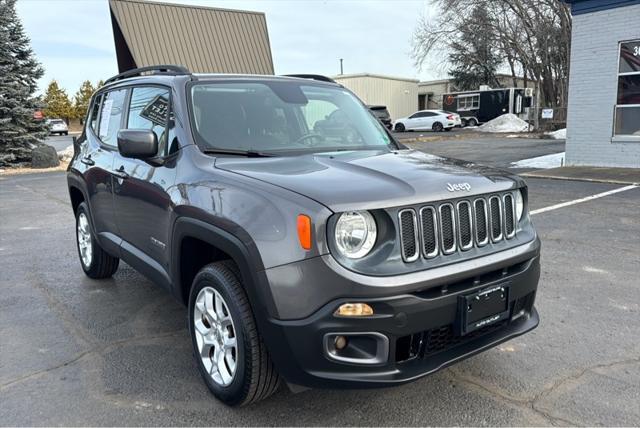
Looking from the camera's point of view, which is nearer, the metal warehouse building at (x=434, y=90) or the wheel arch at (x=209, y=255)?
the wheel arch at (x=209, y=255)

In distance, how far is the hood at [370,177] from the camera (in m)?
2.44

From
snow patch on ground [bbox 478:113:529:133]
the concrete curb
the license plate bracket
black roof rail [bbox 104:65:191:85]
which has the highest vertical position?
black roof rail [bbox 104:65:191:85]

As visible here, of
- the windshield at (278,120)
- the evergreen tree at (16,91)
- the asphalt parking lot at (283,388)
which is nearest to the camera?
the asphalt parking lot at (283,388)

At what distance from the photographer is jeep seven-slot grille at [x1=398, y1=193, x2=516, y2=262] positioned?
246 cm

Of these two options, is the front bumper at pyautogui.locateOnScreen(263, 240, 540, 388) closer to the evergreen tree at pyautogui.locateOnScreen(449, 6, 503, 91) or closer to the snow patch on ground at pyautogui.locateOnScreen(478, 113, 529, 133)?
the snow patch on ground at pyautogui.locateOnScreen(478, 113, 529, 133)

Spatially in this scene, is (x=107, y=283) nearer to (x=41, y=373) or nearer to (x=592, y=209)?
(x=41, y=373)

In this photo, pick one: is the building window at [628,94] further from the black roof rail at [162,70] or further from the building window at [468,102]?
the building window at [468,102]

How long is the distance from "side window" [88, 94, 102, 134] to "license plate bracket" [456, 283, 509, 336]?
12.6 ft

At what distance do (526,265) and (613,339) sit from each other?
4.03 ft

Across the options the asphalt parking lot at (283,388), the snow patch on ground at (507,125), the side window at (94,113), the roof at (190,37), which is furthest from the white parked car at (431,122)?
the side window at (94,113)

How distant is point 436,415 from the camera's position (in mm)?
2750

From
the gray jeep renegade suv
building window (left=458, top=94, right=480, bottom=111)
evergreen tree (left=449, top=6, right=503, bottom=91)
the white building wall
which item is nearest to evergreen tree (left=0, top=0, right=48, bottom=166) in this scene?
the gray jeep renegade suv

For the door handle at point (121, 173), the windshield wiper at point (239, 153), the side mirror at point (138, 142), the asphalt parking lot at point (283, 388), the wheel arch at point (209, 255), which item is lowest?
the asphalt parking lot at point (283, 388)

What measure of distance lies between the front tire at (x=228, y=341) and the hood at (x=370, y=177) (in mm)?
Answer: 577
